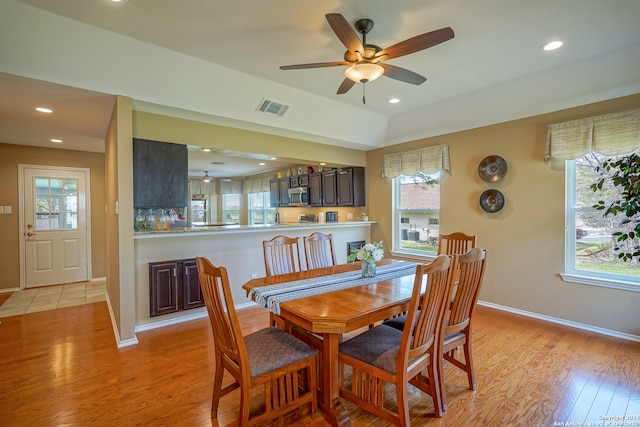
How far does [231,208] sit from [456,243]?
8157 millimetres

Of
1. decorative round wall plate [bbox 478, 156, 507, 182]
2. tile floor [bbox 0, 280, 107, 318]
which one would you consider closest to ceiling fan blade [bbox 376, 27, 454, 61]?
decorative round wall plate [bbox 478, 156, 507, 182]

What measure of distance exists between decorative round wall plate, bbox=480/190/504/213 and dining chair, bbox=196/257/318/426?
3121 mm

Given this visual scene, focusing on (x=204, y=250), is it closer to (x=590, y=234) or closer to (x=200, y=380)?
(x=200, y=380)

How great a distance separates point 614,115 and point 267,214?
7401 mm

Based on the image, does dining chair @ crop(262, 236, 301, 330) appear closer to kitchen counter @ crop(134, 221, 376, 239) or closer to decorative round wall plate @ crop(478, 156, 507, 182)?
kitchen counter @ crop(134, 221, 376, 239)

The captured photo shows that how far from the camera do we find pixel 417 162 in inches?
182

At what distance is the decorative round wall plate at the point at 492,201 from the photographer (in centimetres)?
378

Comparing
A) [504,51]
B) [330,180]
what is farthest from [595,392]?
[330,180]

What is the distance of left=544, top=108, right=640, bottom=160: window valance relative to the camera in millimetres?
2854

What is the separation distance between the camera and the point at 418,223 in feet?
15.9

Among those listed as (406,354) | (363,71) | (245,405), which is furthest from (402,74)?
(245,405)

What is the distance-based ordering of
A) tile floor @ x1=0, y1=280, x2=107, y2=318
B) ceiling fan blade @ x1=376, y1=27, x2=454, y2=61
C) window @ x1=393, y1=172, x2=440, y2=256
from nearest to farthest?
ceiling fan blade @ x1=376, y1=27, x2=454, y2=61 → tile floor @ x1=0, y1=280, x2=107, y2=318 → window @ x1=393, y1=172, x2=440, y2=256

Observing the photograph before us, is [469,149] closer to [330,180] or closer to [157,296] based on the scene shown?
[330,180]

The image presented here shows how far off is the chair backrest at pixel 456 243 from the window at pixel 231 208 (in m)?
7.82
